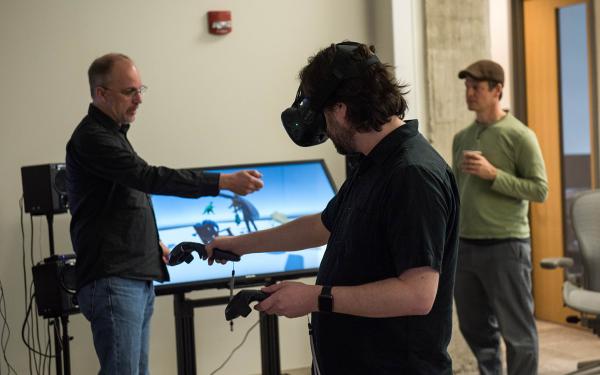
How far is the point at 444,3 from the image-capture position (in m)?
4.68

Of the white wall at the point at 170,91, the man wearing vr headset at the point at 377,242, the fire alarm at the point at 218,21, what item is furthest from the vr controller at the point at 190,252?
the fire alarm at the point at 218,21

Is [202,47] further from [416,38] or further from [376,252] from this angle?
[376,252]

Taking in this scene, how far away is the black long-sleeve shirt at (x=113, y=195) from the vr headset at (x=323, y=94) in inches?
44.3

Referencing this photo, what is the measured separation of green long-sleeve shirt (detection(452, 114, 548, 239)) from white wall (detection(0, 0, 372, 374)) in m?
1.11

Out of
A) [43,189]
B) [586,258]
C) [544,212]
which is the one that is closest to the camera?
[43,189]

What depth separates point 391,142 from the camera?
6.40 feet

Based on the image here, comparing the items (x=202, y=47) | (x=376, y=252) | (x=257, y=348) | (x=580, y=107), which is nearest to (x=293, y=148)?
(x=202, y=47)

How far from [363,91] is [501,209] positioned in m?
2.22

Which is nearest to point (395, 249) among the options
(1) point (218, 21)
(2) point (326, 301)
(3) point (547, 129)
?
(2) point (326, 301)

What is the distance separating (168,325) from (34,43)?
69.5 inches

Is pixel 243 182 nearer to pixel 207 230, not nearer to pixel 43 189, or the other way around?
pixel 207 230

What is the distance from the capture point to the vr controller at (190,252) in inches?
91.0

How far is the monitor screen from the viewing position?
3.95 meters

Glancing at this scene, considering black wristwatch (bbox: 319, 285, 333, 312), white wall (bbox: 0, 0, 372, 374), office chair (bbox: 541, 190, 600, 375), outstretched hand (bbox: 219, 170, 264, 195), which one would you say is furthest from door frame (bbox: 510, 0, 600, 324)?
black wristwatch (bbox: 319, 285, 333, 312)
